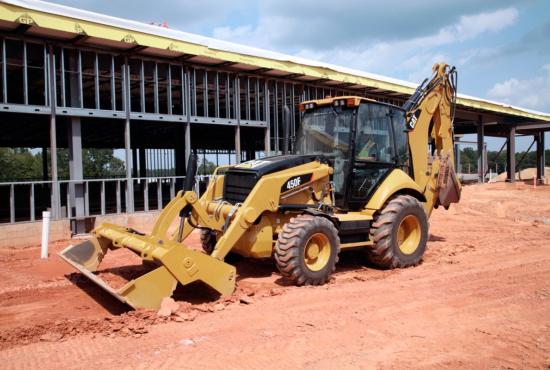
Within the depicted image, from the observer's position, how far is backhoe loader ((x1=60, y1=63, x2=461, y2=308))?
5.84 m

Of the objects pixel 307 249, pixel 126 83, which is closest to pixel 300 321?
pixel 307 249

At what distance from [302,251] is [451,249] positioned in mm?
4398

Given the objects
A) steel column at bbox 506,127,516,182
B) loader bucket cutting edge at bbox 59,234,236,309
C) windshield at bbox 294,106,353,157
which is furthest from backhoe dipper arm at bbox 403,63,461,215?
steel column at bbox 506,127,516,182

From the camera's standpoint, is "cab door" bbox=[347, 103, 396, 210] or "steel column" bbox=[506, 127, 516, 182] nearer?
"cab door" bbox=[347, 103, 396, 210]

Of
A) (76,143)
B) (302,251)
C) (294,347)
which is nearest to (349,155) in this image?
(302,251)

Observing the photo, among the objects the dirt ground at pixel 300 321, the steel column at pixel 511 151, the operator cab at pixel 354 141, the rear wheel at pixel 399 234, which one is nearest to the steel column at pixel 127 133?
the dirt ground at pixel 300 321

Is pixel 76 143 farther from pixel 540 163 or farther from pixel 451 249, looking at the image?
pixel 540 163

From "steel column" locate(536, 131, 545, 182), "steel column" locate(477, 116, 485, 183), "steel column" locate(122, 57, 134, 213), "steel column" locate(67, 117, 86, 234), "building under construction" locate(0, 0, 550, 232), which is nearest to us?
"building under construction" locate(0, 0, 550, 232)

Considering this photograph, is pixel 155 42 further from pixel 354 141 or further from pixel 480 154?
pixel 480 154

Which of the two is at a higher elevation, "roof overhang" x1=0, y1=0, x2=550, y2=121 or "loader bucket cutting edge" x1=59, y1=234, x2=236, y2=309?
"roof overhang" x1=0, y1=0, x2=550, y2=121

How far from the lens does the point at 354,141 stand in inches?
294

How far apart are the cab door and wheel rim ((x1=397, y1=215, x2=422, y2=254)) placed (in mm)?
854

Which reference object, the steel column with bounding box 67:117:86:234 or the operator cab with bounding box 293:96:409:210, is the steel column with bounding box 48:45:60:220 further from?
the operator cab with bounding box 293:96:409:210

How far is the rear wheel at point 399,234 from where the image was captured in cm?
744
